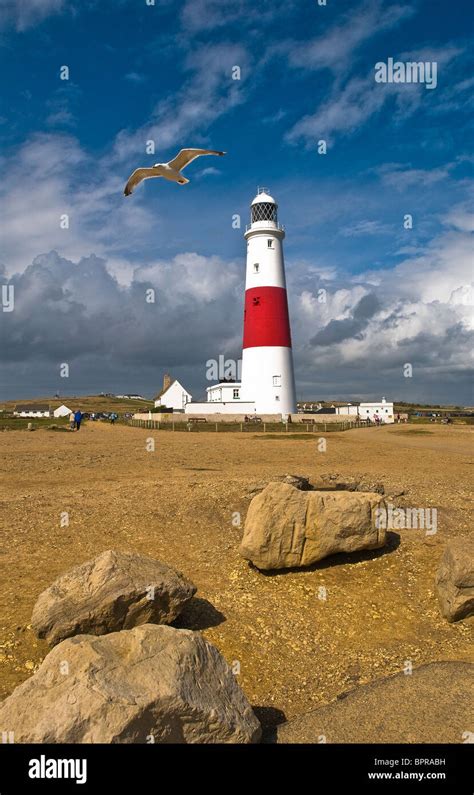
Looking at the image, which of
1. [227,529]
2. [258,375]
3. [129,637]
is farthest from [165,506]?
[258,375]

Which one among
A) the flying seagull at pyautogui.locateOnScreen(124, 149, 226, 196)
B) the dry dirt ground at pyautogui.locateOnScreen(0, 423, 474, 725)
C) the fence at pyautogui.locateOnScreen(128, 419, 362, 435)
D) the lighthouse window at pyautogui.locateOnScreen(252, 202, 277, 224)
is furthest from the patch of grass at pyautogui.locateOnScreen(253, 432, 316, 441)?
the flying seagull at pyautogui.locateOnScreen(124, 149, 226, 196)

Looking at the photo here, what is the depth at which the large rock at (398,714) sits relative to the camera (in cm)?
657

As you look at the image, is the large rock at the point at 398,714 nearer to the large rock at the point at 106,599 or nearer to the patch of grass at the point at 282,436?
the large rock at the point at 106,599

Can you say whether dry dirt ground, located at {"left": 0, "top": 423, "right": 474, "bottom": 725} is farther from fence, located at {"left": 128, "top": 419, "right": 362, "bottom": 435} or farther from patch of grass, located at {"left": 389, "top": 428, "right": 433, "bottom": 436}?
patch of grass, located at {"left": 389, "top": 428, "right": 433, "bottom": 436}

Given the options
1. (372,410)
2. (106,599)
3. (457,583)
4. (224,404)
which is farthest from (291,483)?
(372,410)

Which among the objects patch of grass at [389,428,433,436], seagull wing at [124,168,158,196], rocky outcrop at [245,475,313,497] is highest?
seagull wing at [124,168,158,196]

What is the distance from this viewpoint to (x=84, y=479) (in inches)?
748

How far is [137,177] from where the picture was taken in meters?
18.7

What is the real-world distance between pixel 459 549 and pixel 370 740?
14.4ft

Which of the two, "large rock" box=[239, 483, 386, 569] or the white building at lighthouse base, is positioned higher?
the white building at lighthouse base

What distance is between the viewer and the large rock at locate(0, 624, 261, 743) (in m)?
4.98

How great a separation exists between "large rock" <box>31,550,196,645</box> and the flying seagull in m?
13.1

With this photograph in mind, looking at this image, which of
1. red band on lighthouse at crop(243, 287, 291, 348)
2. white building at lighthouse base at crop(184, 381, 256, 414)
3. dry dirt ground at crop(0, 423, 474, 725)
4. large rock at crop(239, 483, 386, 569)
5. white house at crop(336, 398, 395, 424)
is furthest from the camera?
white house at crop(336, 398, 395, 424)
